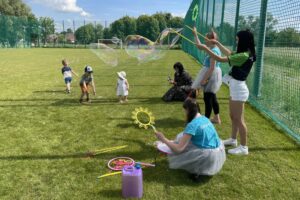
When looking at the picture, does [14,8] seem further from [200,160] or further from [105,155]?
[200,160]

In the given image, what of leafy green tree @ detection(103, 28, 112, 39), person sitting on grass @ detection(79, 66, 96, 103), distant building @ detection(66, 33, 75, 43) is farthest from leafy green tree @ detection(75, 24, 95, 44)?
person sitting on grass @ detection(79, 66, 96, 103)

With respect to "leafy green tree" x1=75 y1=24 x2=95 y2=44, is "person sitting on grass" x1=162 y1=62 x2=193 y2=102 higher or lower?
lower

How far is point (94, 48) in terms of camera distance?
32.6 feet

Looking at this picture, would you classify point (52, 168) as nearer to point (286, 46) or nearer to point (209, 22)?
point (286, 46)

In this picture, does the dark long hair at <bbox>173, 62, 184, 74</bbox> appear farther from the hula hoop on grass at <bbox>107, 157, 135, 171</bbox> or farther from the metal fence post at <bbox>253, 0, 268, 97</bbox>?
the hula hoop on grass at <bbox>107, 157, 135, 171</bbox>

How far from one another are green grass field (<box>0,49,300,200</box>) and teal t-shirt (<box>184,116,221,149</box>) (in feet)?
1.74

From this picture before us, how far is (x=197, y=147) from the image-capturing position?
4.48m

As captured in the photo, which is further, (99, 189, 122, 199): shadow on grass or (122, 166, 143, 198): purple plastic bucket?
(99, 189, 122, 199): shadow on grass

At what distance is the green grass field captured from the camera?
4.23m

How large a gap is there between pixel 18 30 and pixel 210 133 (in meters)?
61.6

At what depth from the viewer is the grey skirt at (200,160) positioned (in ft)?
14.6

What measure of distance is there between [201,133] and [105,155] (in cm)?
184

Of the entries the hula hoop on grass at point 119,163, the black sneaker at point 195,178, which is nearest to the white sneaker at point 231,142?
the black sneaker at point 195,178

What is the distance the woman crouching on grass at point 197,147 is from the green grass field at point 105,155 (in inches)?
7.6
